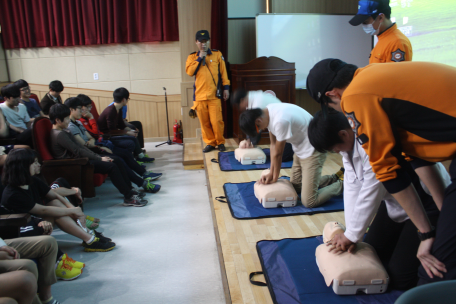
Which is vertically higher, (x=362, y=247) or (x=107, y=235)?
(x=362, y=247)

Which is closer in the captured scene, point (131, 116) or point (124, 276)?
point (124, 276)

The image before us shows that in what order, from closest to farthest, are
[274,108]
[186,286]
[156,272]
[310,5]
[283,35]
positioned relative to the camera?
[186,286] → [156,272] → [274,108] → [283,35] → [310,5]

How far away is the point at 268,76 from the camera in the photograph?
4.50 meters

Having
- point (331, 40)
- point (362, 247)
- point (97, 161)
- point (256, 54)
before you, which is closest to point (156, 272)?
point (362, 247)

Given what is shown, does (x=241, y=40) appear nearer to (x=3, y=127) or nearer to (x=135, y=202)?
(x=135, y=202)

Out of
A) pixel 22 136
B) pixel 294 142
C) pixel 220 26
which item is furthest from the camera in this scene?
pixel 220 26

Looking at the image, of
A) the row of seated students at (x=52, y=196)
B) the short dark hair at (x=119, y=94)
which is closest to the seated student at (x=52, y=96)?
the row of seated students at (x=52, y=196)

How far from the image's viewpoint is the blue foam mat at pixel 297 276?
156 cm

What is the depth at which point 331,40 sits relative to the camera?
5285 millimetres

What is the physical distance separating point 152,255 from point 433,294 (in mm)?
2128

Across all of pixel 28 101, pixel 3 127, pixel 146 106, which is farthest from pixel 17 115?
pixel 146 106

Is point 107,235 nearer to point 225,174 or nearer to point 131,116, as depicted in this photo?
point 225,174

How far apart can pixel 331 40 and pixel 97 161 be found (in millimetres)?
3795

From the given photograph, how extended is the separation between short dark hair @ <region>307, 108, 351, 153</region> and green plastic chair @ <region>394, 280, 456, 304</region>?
2.70 ft
